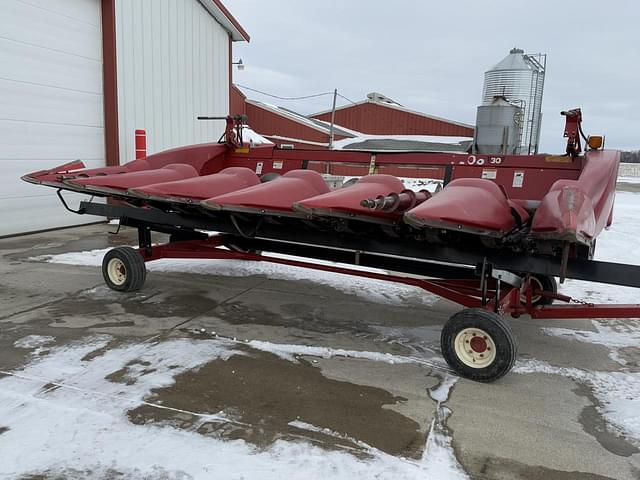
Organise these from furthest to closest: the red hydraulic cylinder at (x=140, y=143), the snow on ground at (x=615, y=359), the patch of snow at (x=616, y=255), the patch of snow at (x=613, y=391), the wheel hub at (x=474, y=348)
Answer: the red hydraulic cylinder at (x=140, y=143) < the patch of snow at (x=616, y=255) < the wheel hub at (x=474, y=348) < the snow on ground at (x=615, y=359) < the patch of snow at (x=613, y=391)

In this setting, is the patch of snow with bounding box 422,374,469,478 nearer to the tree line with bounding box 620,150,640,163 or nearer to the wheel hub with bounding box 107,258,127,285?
the wheel hub with bounding box 107,258,127,285

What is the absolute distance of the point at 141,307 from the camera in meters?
4.35

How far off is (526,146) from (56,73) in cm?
907

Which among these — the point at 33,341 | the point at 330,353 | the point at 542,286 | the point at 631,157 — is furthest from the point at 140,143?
the point at 631,157

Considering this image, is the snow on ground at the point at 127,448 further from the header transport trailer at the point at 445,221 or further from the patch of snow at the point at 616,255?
the patch of snow at the point at 616,255

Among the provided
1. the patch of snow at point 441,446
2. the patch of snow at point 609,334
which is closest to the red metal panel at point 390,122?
the patch of snow at point 609,334

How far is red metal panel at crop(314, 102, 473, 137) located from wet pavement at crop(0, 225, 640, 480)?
20.7 m

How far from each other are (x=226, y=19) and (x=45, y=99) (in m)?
4.89

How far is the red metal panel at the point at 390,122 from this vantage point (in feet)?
78.6

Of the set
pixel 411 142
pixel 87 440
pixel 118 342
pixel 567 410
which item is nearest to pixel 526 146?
pixel 567 410

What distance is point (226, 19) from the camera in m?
11.4

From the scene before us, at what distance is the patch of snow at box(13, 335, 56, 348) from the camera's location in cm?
342

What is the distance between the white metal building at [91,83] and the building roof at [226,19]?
26 millimetres

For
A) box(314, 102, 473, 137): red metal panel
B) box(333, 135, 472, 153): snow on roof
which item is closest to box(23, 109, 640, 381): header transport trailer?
box(333, 135, 472, 153): snow on roof
